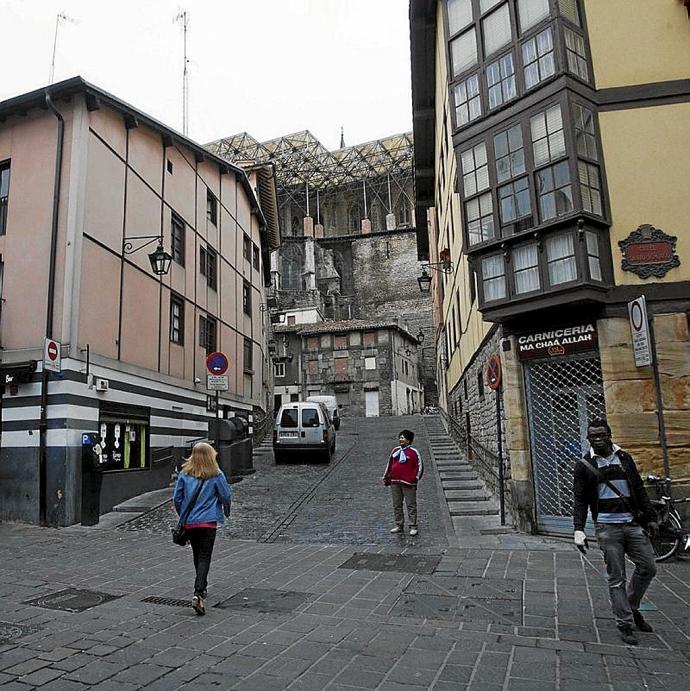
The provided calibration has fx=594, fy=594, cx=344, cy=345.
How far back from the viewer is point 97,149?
1359 cm

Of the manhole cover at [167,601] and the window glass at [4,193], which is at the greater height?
the window glass at [4,193]

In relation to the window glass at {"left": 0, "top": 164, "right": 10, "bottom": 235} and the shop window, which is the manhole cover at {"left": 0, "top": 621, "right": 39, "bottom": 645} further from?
the window glass at {"left": 0, "top": 164, "right": 10, "bottom": 235}

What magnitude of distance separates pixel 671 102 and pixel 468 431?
9.71 meters

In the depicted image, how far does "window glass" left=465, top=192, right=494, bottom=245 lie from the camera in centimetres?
1027

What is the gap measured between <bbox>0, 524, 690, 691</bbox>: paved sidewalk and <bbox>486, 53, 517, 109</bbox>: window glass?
24.4 feet

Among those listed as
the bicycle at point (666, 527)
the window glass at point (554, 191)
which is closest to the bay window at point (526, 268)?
the window glass at point (554, 191)

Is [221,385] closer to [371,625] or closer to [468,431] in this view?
[468,431]

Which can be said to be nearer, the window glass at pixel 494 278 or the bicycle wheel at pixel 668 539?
the bicycle wheel at pixel 668 539

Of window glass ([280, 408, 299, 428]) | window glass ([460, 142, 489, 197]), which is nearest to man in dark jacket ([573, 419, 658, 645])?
window glass ([460, 142, 489, 197])

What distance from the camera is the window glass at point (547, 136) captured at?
30.5 ft

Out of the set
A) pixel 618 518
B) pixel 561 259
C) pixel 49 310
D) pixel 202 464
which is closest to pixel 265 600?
pixel 202 464

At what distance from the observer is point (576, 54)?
9.59 m

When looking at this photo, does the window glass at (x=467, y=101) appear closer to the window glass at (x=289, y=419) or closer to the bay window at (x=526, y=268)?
the bay window at (x=526, y=268)

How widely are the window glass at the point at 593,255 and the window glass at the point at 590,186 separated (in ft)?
1.25
